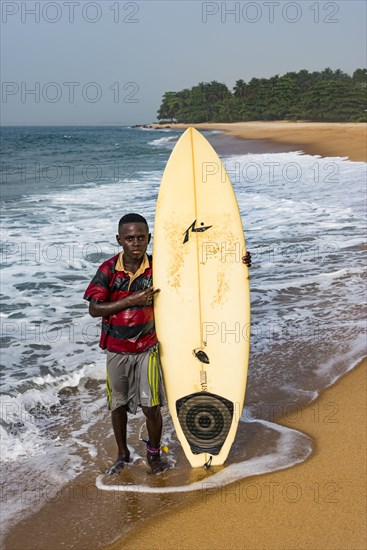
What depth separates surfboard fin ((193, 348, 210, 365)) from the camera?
10.9ft

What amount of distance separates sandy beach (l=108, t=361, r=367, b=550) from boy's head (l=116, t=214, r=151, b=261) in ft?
4.08

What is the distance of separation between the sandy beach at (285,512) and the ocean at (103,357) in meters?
0.11

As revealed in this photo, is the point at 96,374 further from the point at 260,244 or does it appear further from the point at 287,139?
the point at 287,139

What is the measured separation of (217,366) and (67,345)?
2.17 metres

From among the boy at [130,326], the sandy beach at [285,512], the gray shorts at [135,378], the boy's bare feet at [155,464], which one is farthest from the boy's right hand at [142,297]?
the sandy beach at [285,512]

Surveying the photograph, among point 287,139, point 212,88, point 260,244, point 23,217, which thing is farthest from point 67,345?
point 212,88

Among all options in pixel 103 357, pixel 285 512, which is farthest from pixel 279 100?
pixel 285 512

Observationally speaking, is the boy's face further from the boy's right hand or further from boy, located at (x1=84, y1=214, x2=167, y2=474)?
the boy's right hand

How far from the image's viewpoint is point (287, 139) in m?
35.8

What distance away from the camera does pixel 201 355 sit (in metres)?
3.32

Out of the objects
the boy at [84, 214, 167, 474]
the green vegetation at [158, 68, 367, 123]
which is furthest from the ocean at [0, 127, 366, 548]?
the green vegetation at [158, 68, 367, 123]

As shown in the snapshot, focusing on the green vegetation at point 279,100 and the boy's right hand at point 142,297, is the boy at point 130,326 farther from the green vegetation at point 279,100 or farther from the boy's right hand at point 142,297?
the green vegetation at point 279,100

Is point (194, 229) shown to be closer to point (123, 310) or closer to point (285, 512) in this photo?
point (123, 310)

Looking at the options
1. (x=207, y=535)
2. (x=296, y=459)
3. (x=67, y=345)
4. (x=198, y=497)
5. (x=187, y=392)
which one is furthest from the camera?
(x=67, y=345)
